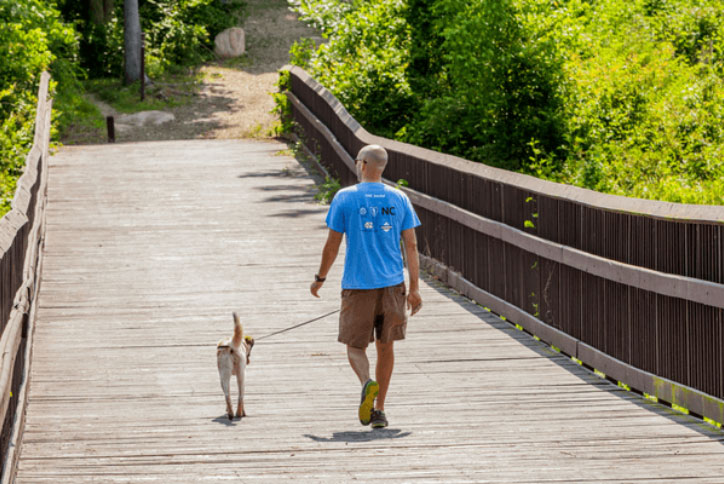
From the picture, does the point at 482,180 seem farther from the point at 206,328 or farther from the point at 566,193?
the point at 206,328

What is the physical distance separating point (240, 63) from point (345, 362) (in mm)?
29395

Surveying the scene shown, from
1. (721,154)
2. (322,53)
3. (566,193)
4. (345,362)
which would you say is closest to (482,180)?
(566,193)

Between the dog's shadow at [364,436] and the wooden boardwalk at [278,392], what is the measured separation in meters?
0.01

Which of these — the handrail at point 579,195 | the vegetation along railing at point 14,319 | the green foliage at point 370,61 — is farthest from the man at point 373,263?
the green foliage at point 370,61

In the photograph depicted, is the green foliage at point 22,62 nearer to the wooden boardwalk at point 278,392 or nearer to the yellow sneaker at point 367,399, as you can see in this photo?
the wooden boardwalk at point 278,392

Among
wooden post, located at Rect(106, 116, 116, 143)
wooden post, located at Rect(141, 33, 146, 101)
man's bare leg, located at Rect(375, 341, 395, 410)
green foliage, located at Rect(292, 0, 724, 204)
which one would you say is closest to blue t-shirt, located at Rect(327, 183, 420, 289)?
man's bare leg, located at Rect(375, 341, 395, 410)

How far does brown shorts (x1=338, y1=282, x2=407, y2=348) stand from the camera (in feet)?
22.7

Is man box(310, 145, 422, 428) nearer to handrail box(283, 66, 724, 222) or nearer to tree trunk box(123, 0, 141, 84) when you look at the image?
handrail box(283, 66, 724, 222)

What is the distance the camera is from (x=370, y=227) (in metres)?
6.84

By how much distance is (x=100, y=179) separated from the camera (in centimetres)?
1916

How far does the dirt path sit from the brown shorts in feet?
63.3

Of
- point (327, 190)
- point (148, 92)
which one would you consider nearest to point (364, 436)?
point (327, 190)

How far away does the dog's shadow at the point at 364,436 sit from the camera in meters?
6.62

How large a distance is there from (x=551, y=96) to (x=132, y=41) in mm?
18307
